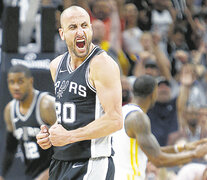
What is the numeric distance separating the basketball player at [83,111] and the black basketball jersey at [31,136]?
2094 millimetres

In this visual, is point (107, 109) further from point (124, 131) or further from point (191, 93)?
point (191, 93)

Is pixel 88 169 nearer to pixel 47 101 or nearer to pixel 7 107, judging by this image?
pixel 47 101

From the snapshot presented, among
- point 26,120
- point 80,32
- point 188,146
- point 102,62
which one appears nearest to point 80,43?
point 80,32

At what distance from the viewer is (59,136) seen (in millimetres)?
3791

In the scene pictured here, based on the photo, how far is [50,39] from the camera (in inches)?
262

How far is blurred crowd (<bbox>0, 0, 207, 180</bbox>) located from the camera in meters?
7.35

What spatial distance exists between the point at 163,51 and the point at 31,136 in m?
4.37

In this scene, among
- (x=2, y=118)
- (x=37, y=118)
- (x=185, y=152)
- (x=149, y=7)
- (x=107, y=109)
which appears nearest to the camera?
(x=107, y=109)

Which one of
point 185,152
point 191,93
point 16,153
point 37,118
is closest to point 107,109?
point 185,152

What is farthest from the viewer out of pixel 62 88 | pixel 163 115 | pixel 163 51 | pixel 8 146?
pixel 163 51

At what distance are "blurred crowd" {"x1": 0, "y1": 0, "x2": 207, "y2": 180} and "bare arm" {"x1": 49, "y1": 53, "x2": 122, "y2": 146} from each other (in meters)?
2.41

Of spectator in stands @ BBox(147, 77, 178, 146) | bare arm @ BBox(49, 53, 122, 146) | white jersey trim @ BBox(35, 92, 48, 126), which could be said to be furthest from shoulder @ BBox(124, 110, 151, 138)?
spectator in stands @ BBox(147, 77, 178, 146)

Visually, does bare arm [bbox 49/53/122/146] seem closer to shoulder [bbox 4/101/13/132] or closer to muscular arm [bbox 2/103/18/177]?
muscular arm [bbox 2/103/18/177]

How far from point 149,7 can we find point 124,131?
18.5 ft
